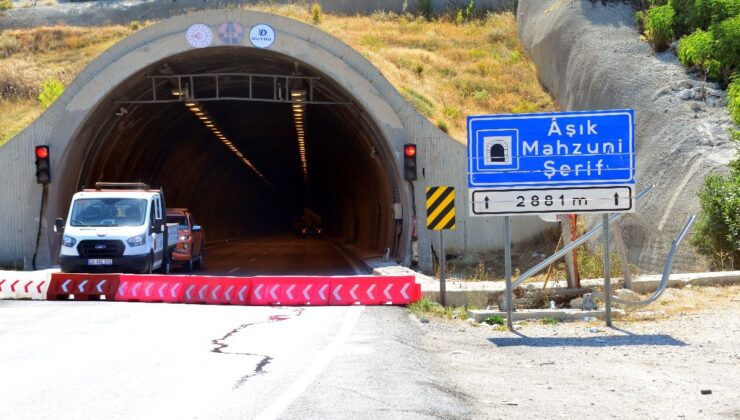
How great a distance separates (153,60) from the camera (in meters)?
29.7

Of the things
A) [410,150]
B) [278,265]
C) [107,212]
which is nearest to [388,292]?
[107,212]

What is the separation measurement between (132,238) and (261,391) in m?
16.3

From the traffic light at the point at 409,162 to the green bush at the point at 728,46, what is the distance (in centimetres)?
976

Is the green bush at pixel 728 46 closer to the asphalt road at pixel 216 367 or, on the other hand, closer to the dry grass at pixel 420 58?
the dry grass at pixel 420 58

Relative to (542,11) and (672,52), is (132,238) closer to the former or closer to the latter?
(672,52)

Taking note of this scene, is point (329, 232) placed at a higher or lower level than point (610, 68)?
lower

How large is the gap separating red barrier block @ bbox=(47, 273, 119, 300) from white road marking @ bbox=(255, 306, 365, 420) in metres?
7.19

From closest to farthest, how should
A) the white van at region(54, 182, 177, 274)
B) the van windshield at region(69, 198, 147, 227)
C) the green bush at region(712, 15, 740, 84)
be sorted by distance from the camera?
1. the white van at region(54, 182, 177, 274)
2. the van windshield at region(69, 198, 147, 227)
3. the green bush at region(712, 15, 740, 84)

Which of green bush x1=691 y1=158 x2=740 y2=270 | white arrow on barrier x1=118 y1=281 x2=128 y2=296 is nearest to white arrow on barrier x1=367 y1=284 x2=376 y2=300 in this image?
white arrow on barrier x1=118 y1=281 x2=128 y2=296

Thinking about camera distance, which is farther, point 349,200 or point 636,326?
point 349,200

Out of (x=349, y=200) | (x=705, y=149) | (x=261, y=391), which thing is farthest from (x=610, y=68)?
(x=349, y=200)

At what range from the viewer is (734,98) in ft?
88.5

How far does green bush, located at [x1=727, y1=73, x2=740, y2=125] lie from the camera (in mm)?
26203

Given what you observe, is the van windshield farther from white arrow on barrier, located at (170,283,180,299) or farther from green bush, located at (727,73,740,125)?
green bush, located at (727,73,740,125)
